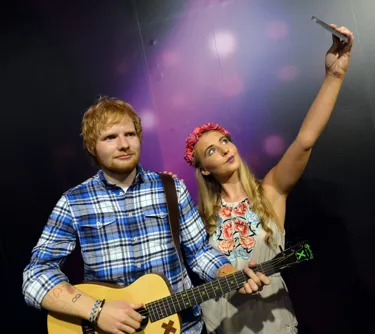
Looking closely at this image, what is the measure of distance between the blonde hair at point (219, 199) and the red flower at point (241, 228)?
0.30 ft

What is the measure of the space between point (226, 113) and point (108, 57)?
961 millimetres

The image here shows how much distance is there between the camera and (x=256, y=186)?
2.20 meters

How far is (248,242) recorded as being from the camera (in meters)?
2.03

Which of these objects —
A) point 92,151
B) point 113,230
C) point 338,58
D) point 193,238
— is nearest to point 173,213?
point 193,238

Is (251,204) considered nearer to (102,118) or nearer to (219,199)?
(219,199)

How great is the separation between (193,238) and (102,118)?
0.76 meters

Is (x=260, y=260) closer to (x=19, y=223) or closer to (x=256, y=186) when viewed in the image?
(x=256, y=186)

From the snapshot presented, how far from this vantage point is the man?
5.69 feet

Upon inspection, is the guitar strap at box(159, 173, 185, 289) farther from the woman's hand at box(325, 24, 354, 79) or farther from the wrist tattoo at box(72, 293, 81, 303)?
the woman's hand at box(325, 24, 354, 79)

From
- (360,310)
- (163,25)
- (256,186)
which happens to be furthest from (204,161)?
(360,310)

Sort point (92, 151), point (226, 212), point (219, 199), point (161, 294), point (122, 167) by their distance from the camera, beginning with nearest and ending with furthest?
1. point (161, 294)
2. point (122, 167)
3. point (92, 151)
4. point (226, 212)
5. point (219, 199)

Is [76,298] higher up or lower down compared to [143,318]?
higher up

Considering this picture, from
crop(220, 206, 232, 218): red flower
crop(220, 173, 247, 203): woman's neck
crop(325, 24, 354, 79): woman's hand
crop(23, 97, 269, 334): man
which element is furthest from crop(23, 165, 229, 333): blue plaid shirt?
crop(325, 24, 354, 79): woman's hand

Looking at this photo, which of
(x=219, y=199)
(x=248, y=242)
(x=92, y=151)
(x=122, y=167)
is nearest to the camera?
(x=122, y=167)
